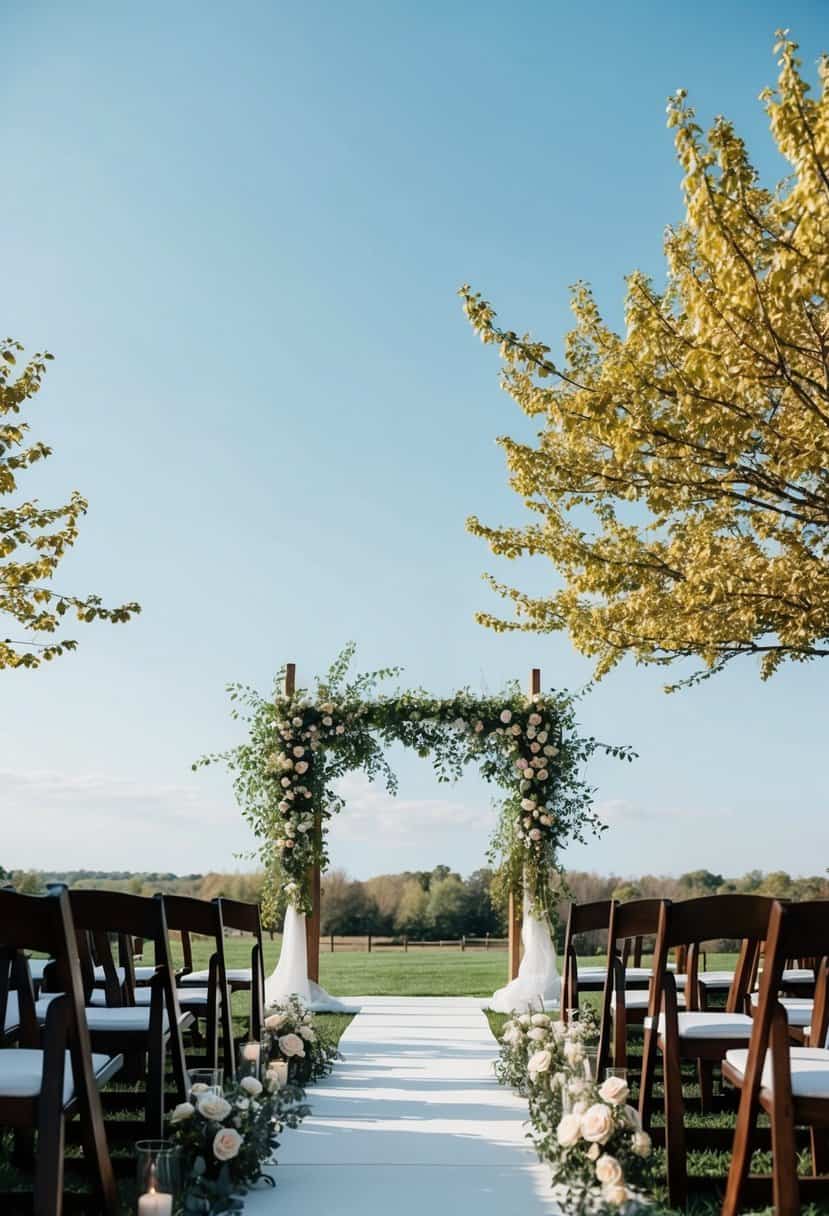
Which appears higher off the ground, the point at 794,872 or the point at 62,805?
the point at 62,805

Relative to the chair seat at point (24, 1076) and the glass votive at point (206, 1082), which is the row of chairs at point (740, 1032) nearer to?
the glass votive at point (206, 1082)

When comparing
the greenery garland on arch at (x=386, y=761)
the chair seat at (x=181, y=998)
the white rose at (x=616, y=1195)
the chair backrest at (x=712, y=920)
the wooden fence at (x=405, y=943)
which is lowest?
the wooden fence at (x=405, y=943)

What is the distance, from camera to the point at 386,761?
11.1 meters

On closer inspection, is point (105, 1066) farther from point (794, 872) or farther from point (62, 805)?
point (62, 805)

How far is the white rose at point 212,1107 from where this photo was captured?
145 inches

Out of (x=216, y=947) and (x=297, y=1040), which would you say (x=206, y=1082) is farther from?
(x=297, y=1040)

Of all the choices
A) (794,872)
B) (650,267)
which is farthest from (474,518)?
(794,872)

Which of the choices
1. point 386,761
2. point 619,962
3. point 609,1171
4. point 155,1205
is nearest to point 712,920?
point 609,1171

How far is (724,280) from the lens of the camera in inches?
202

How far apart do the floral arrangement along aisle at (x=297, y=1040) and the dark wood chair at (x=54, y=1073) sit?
2.66 meters

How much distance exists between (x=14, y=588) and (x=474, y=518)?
3709 millimetres

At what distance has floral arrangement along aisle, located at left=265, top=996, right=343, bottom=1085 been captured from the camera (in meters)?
5.91

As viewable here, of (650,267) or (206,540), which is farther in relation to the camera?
(206,540)

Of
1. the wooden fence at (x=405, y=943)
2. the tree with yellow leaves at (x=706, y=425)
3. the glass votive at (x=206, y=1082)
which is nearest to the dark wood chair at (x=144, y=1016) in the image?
the glass votive at (x=206, y=1082)
